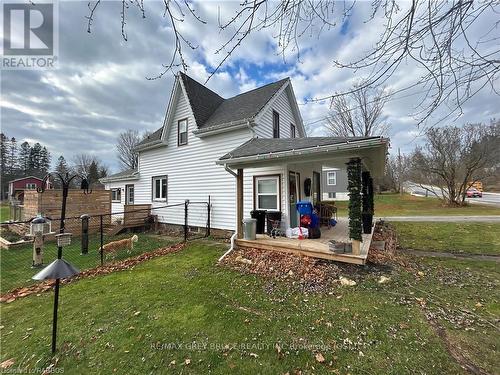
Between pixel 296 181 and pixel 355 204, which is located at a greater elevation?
pixel 296 181

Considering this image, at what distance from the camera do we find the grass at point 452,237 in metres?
7.54

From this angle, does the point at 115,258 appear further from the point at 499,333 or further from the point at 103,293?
the point at 499,333

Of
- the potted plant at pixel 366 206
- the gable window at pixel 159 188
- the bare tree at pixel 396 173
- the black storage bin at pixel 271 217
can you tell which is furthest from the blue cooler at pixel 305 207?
the bare tree at pixel 396 173

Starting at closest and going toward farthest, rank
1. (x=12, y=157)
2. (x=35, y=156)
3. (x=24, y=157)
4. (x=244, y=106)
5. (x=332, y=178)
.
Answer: (x=244, y=106)
(x=332, y=178)
(x=12, y=157)
(x=24, y=157)
(x=35, y=156)

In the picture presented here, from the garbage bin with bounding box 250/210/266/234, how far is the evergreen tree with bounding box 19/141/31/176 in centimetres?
6563

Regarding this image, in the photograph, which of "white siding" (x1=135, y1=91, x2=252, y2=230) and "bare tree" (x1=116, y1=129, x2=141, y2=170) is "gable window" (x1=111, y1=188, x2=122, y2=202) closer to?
"white siding" (x1=135, y1=91, x2=252, y2=230)

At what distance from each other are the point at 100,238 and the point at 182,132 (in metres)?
6.12

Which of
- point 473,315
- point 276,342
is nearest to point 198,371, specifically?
point 276,342

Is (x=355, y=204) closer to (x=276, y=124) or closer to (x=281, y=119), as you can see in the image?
(x=276, y=124)

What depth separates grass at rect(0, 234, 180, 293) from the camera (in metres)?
5.84

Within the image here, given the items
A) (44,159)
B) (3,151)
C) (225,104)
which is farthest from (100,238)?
(44,159)

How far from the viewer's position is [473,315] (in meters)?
3.55

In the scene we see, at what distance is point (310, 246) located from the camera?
5.98 metres

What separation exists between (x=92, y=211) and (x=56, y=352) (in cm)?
1137
